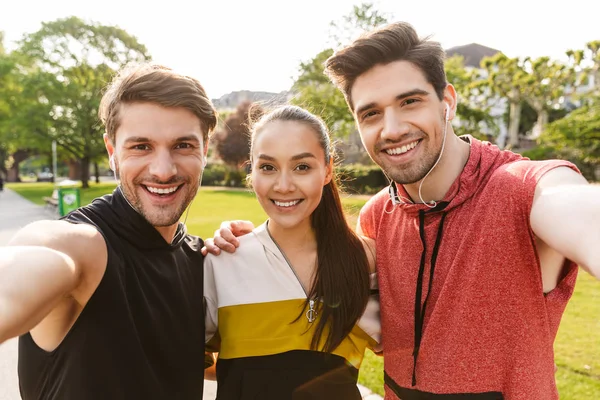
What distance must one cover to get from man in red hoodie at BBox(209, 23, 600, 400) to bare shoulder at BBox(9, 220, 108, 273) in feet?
2.78

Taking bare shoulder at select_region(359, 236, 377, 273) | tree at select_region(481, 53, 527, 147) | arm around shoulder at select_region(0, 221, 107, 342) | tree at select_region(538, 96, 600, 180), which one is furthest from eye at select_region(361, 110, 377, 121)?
tree at select_region(481, 53, 527, 147)

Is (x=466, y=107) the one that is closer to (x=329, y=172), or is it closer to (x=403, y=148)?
(x=329, y=172)

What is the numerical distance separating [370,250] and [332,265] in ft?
0.92

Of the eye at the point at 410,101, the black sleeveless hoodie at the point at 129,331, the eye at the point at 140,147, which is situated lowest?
the black sleeveless hoodie at the point at 129,331

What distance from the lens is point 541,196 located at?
1.63m

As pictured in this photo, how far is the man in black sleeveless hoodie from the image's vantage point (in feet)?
4.73

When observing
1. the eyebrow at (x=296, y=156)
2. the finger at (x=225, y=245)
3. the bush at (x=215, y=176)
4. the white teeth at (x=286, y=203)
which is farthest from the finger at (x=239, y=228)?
the bush at (x=215, y=176)

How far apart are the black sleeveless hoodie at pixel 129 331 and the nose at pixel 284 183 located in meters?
0.60

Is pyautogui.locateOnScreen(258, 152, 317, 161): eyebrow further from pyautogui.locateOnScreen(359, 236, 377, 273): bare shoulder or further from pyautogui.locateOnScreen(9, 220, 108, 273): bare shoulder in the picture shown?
pyautogui.locateOnScreen(9, 220, 108, 273): bare shoulder

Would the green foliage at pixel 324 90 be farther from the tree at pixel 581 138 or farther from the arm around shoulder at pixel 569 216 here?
the arm around shoulder at pixel 569 216

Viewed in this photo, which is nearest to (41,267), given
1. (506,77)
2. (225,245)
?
(225,245)

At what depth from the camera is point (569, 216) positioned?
1.50 m

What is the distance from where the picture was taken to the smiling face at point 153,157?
6.61ft

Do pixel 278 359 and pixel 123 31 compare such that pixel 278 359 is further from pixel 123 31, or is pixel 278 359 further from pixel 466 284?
pixel 123 31
